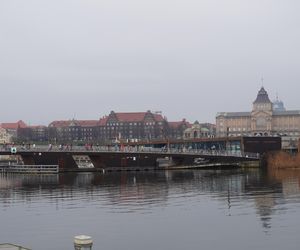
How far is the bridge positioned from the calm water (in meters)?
43.1

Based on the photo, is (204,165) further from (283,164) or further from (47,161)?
(47,161)

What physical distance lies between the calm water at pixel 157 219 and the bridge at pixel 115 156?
1697 inches

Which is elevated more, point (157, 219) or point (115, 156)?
point (115, 156)

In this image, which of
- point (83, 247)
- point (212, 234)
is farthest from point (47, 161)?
point (83, 247)

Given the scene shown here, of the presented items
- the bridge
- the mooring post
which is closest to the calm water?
the mooring post

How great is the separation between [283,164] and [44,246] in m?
75.2

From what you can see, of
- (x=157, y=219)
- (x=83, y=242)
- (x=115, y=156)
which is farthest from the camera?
(x=115, y=156)

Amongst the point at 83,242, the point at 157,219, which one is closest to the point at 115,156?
the point at 157,219

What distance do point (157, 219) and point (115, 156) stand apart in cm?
6752

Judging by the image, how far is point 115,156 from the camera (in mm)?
101062

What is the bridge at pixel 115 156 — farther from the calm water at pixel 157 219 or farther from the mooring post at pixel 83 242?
the mooring post at pixel 83 242

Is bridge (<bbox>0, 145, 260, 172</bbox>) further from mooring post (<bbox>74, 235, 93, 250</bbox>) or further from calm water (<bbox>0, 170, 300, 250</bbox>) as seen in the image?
mooring post (<bbox>74, 235, 93, 250</bbox>)

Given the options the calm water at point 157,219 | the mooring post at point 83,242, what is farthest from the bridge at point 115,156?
the mooring post at point 83,242

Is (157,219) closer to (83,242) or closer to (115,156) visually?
(83,242)
